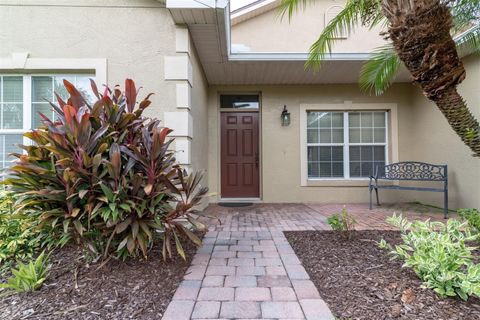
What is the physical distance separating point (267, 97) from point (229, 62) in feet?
4.98

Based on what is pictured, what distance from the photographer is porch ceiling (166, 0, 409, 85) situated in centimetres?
318

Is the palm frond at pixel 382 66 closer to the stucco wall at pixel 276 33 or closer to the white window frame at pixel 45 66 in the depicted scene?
the stucco wall at pixel 276 33

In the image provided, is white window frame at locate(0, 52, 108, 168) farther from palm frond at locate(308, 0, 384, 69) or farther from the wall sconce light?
the wall sconce light

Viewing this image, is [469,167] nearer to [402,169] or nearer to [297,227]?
[402,169]

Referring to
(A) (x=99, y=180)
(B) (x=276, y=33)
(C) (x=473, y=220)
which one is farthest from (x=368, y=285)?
(B) (x=276, y=33)

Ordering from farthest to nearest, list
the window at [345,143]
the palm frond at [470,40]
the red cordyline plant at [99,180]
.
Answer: the window at [345,143] → the palm frond at [470,40] → the red cordyline plant at [99,180]

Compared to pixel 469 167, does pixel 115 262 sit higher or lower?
lower

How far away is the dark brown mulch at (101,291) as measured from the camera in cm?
165

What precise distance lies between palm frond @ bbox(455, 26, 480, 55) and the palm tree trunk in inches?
88.3

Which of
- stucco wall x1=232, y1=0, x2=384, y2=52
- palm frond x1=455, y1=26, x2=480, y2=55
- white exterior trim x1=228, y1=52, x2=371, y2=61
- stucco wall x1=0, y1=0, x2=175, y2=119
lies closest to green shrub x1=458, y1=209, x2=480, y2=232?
palm frond x1=455, y1=26, x2=480, y2=55

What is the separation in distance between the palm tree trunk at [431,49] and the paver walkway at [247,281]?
1882 mm

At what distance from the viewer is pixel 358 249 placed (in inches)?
104

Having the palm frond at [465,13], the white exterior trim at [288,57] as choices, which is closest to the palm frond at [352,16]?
the palm frond at [465,13]

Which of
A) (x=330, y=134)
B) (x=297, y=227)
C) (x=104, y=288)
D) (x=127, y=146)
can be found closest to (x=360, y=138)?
(x=330, y=134)
